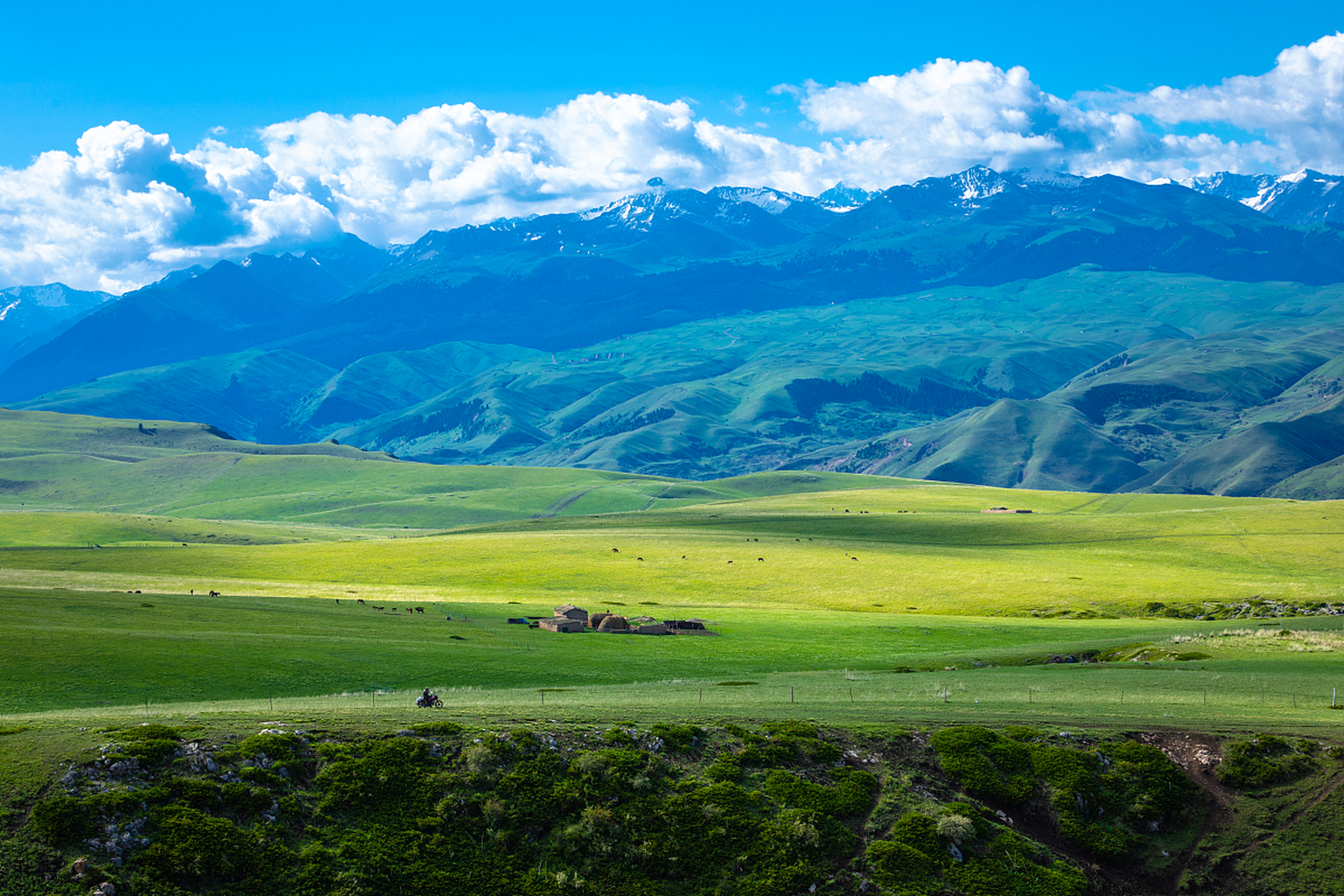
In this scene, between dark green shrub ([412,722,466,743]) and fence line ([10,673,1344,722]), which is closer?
dark green shrub ([412,722,466,743])

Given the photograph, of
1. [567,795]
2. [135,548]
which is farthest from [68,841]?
[135,548]

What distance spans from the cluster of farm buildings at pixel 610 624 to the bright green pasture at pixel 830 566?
18.5m

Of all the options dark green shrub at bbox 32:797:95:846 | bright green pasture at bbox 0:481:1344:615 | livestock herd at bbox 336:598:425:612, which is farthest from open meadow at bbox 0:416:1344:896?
bright green pasture at bbox 0:481:1344:615

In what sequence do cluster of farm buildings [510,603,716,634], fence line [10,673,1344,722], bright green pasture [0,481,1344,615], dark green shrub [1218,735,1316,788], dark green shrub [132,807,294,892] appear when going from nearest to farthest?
dark green shrub [132,807,294,892] → dark green shrub [1218,735,1316,788] → fence line [10,673,1344,722] → cluster of farm buildings [510,603,716,634] → bright green pasture [0,481,1344,615]

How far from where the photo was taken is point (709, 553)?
136750 mm

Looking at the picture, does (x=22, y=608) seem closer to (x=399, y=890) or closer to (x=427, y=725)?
(x=427, y=725)

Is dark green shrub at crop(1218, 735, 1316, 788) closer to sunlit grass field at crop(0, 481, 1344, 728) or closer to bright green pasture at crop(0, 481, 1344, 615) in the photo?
sunlit grass field at crop(0, 481, 1344, 728)

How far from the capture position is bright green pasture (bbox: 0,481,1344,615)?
323ft

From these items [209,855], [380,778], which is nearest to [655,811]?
[380,778]

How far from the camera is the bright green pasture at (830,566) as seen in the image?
323 feet

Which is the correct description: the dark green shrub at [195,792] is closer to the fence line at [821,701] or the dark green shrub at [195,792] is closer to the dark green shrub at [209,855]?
the dark green shrub at [209,855]

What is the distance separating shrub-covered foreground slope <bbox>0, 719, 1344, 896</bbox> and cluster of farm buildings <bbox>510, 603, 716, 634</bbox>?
42.7m

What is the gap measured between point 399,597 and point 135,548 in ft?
233

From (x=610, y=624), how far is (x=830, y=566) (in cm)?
5549
